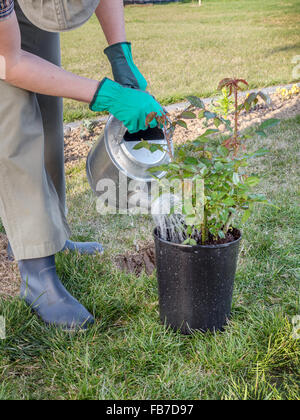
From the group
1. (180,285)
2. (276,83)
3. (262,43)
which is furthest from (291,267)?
(262,43)

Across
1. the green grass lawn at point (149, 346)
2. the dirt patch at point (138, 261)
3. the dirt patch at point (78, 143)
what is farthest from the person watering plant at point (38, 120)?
the dirt patch at point (78, 143)

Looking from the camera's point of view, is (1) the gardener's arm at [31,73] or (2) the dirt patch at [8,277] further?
(2) the dirt patch at [8,277]

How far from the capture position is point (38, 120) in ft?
4.97

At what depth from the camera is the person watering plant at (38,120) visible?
54.0 inches

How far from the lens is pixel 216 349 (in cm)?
133

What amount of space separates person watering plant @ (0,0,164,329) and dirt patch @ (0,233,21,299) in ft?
0.51

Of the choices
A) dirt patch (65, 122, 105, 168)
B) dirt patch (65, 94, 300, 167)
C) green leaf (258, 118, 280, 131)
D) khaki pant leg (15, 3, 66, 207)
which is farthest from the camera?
dirt patch (65, 94, 300, 167)

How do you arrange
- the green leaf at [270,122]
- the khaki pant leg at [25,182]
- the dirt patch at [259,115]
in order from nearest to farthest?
1. the green leaf at [270,122]
2. the khaki pant leg at [25,182]
3. the dirt patch at [259,115]

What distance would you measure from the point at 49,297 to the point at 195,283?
1.78 ft

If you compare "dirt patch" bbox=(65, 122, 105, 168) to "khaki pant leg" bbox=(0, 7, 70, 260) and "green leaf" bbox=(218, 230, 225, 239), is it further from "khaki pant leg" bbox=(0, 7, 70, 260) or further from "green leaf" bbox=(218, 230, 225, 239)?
"green leaf" bbox=(218, 230, 225, 239)

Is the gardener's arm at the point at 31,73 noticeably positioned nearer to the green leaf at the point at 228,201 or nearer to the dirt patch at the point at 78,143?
the green leaf at the point at 228,201

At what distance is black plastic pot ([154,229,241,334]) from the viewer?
136cm

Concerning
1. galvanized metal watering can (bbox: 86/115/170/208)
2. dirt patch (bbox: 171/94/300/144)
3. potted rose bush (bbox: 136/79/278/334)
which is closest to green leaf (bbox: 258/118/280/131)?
potted rose bush (bbox: 136/79/278/334)

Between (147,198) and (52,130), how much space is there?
50 cm
